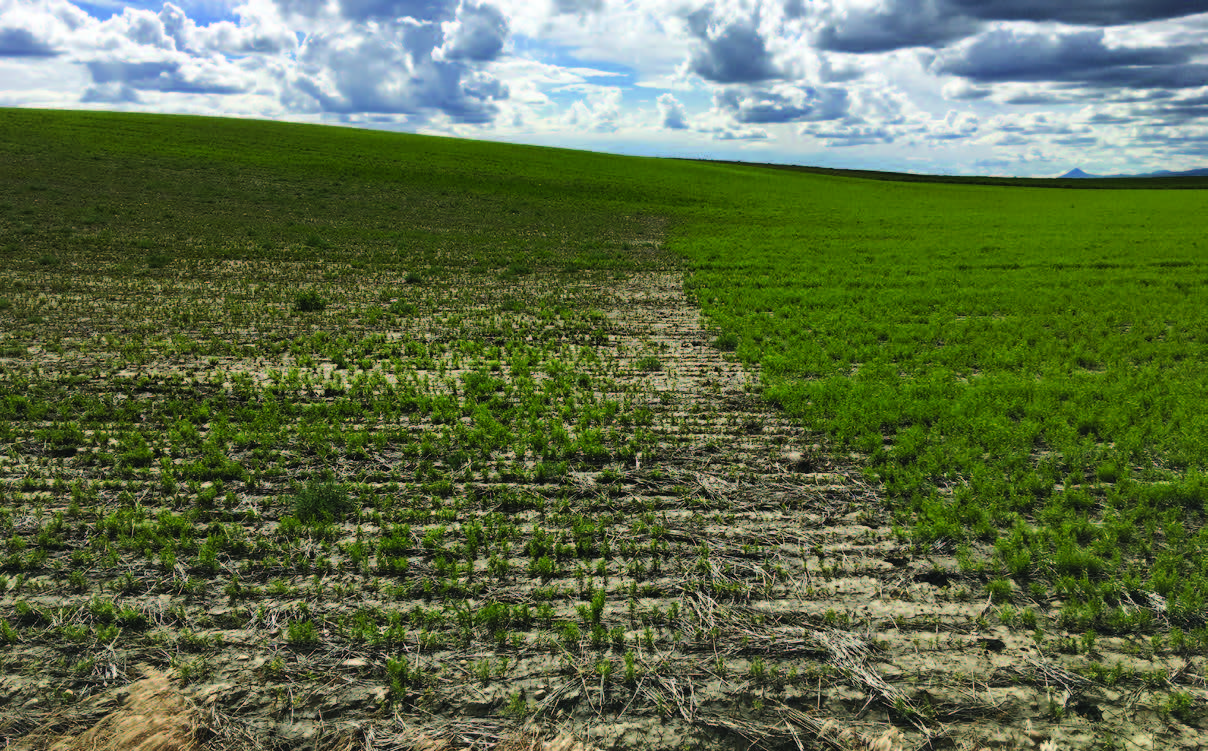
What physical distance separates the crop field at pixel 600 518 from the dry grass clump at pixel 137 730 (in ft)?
0.10

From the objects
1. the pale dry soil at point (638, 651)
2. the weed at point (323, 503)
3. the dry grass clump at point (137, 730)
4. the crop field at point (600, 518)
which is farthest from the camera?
the weed at point (323, 503)

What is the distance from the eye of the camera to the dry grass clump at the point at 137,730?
13.2 feet

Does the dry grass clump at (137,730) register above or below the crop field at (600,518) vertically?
below

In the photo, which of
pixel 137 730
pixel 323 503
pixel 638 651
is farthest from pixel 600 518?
pixel 137 730

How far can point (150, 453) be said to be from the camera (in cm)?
788

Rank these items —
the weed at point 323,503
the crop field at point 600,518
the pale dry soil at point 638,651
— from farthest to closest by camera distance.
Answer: the weed at point 323,503
the crop field at point 600,518
the pale dry soil at point 638,651

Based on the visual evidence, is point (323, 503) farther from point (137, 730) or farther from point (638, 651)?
point (638, 651)

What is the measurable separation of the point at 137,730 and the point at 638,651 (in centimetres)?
332

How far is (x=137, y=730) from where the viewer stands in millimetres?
4121

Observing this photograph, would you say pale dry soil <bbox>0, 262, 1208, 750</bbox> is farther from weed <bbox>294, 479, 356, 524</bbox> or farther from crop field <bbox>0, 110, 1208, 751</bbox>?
weed <bbox>294, 479, 356, 524</bbox>


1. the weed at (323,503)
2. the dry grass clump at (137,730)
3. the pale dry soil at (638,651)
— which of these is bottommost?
the dry grass clump at (137,730)

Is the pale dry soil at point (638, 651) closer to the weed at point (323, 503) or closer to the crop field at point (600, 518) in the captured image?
the crop field at point (600, 518)

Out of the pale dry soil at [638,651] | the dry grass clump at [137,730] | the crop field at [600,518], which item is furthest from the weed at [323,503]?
the dry grass clump at [137,730]

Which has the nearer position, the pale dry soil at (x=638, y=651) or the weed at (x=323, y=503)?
the pale dry soil at (x=638, y=651)
